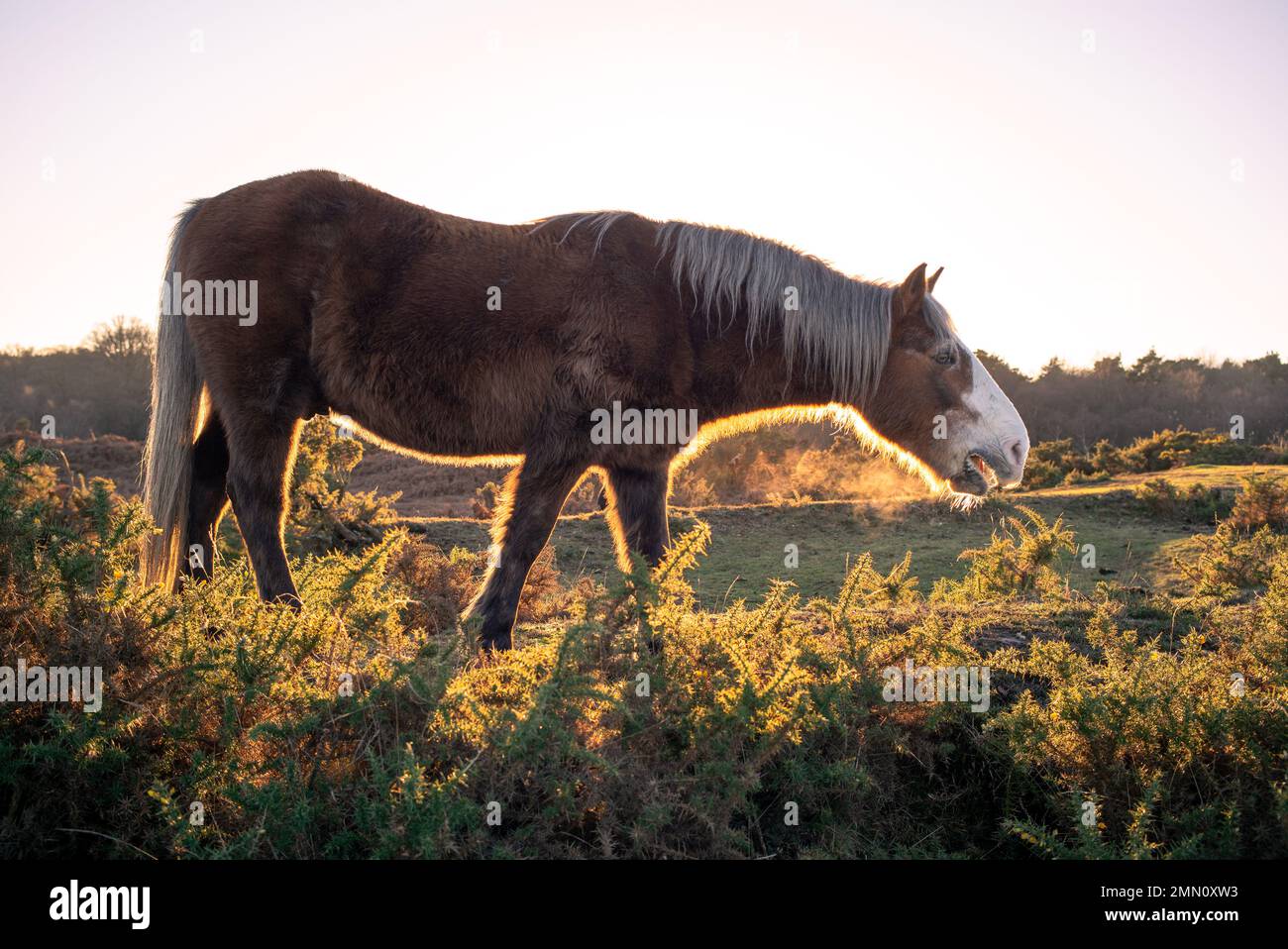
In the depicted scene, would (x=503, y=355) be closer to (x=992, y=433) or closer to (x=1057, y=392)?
(x=992, y=433)

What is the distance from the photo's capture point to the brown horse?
4812 mm

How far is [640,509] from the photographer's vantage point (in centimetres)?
534

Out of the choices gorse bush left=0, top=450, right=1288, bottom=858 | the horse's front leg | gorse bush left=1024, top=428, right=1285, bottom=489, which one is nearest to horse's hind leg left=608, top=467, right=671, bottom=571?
the horse's front leg

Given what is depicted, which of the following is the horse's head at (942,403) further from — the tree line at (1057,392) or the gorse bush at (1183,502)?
the tree line at (1057,392)

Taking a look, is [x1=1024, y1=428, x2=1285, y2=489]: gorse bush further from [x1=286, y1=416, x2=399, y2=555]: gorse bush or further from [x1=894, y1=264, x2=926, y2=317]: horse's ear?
[x1=286, y1=416, x2=399, y2=555]: gorse bush

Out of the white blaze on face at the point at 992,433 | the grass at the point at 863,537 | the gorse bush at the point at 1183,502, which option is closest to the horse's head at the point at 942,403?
the white blaze on face at the point at 992,433

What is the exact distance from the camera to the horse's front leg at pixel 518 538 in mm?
4691

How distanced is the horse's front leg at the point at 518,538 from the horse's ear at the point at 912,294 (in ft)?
7.68

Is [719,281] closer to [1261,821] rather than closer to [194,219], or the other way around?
[194,219]

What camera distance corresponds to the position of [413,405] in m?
4.86

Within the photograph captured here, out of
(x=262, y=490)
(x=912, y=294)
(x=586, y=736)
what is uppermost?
(x=912, y=294)

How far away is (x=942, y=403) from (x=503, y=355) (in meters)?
2.77

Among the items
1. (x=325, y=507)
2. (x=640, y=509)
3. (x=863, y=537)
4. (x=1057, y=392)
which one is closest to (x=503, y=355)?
(x=640, y=509)
